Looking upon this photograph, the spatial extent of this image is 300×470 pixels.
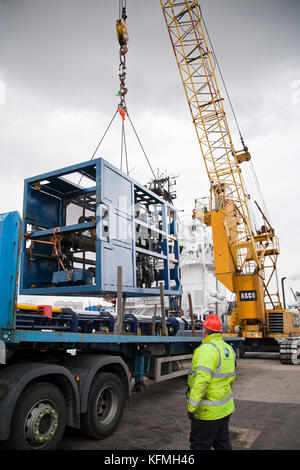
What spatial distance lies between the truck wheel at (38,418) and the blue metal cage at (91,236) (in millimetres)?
2165

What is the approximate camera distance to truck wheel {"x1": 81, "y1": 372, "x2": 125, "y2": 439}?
4.82 metres

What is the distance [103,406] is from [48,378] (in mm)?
1266

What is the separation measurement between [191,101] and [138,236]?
12.2 metres

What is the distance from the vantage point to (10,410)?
3.65 m

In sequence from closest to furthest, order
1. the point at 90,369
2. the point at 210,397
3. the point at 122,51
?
the point at 210,397 → the point at 90,369 → the point at 122,51

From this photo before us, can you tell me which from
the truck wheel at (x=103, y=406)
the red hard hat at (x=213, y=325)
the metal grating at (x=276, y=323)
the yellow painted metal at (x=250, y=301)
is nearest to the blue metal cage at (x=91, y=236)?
the truck wheel at (x=103, y=406)

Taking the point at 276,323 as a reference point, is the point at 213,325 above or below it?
above

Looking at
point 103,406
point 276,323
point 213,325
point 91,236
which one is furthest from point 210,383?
point 276,323

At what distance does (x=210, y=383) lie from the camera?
3385 millimetres

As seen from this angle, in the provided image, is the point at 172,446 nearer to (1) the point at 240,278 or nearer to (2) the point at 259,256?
(1) the point at 240,278

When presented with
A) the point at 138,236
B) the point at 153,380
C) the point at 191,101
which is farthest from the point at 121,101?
the point at 191,101

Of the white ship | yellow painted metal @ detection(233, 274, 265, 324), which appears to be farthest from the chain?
the white ship

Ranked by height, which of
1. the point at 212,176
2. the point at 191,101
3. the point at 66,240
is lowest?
the point at 66,240

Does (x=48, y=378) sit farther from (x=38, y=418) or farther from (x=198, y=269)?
(x=198, y=269)
